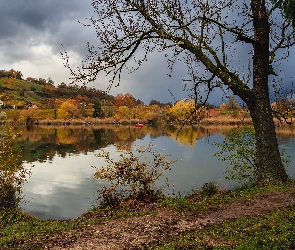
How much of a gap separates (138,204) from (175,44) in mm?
6743

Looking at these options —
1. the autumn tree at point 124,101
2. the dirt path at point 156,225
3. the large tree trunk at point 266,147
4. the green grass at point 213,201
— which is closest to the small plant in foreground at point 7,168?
the dirt path at point 156,225

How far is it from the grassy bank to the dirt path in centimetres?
31

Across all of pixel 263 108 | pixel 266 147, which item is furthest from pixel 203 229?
pixel 263 108

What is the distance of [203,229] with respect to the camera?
29.8ft

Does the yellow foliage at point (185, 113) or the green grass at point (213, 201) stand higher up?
the yellow foliage at point (185, 113)

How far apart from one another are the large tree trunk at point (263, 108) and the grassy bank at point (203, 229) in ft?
2.68

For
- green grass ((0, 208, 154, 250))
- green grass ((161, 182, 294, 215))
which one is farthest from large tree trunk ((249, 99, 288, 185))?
green grass ((0, 208, 154, 250))

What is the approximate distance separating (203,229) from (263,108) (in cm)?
662

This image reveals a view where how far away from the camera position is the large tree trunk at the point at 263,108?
13.4m

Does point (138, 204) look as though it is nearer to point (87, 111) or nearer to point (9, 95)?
point (87, 111)

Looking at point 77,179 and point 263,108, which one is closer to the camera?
point 263,108

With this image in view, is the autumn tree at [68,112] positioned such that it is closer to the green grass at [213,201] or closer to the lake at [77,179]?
the lake at [77,179]

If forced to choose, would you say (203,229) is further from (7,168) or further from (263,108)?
(7,168)

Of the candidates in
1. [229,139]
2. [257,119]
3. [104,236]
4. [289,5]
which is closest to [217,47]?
[257,119]
